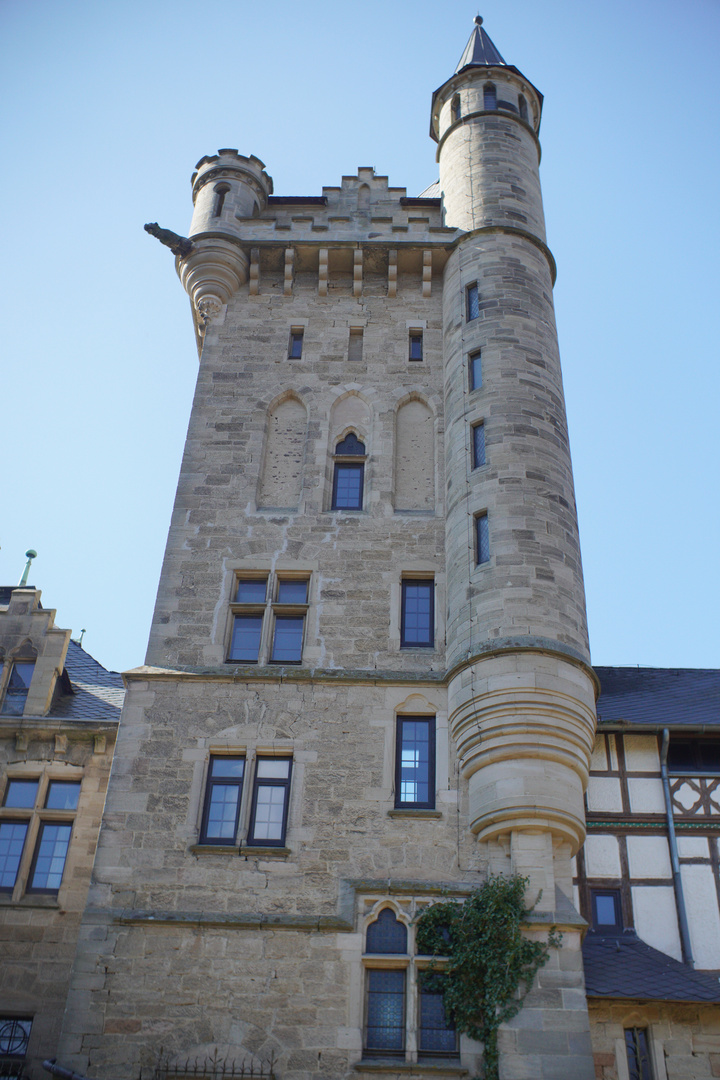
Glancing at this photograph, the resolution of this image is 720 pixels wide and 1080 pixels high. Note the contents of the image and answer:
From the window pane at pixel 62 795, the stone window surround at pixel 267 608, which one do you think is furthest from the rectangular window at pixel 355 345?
the window pane at pixel 62 795

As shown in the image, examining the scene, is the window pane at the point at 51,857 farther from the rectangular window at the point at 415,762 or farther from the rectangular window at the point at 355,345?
the rectangular window at the point at 355,345

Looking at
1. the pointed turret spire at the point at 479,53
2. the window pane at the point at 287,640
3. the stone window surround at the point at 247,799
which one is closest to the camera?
the stone window surround at the point at 247,799

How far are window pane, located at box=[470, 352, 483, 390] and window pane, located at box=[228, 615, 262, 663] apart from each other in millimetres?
4927

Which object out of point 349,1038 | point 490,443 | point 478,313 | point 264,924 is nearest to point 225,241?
point 478,313

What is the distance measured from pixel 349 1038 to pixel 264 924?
5.16 feet

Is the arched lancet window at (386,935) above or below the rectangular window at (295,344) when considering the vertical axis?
below

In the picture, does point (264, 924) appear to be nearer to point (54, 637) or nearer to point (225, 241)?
point (54, 637)

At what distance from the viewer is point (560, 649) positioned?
1395 cm

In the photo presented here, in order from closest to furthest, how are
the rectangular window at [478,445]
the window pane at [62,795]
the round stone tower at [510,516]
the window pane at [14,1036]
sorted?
1. the round stone tower at [510,516]
2. the window pane at [14,1036]
3. the window pane at [62,795]
4. the rectangular window at [478,445]

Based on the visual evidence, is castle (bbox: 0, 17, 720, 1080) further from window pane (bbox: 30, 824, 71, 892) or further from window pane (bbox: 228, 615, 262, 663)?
window pane (bbox: 30, 824, 71, 892)

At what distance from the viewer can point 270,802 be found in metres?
14.2

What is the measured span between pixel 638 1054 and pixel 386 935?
3130 millimetres

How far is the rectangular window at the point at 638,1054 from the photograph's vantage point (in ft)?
41.4

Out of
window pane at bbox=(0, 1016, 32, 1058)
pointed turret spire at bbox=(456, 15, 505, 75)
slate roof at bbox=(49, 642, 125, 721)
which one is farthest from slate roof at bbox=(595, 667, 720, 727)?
pointed turret spire at bbox=(456, 15, 505, 75)
